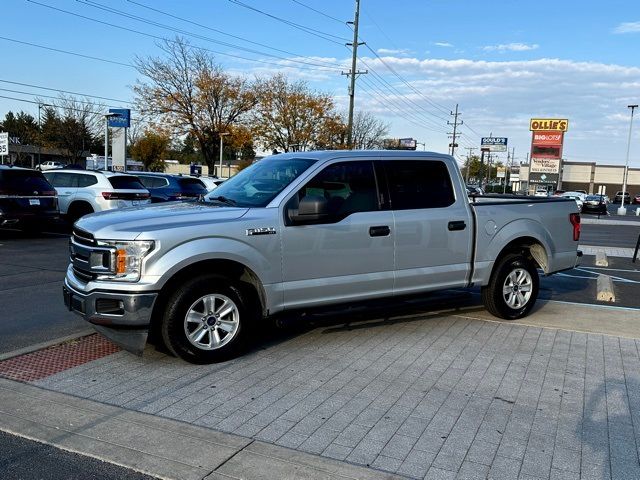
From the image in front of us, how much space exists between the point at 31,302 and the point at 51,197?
7495 millimetres

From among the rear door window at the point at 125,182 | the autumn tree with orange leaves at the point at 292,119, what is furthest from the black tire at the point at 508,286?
the autumn tree with orange leaves at the point at 292,119

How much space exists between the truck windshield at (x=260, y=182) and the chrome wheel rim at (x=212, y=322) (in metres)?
1.03

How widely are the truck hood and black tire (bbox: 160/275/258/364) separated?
53 cm

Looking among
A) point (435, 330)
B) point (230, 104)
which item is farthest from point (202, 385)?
point (230, 104)

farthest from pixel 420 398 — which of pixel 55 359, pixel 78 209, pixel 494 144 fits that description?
pixel 494 144

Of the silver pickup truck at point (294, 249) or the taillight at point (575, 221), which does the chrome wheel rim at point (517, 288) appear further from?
the taillight at point (575, 221)

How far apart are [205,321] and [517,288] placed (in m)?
4.06

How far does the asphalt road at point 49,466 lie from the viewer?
3273 millimetres

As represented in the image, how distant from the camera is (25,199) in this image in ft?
44.5

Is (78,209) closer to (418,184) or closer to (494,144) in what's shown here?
(418,184)

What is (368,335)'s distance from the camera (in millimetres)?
6262

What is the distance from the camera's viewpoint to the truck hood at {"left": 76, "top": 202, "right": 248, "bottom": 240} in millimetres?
4816

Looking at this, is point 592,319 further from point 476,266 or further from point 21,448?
point 21,448

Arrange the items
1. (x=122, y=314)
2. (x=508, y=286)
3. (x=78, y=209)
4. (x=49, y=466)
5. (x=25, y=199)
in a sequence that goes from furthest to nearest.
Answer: (x=78, y=209) → (x=25, y=199) → (x=508, y=286) → (x=122, y=314) → (x=49, y=466)
